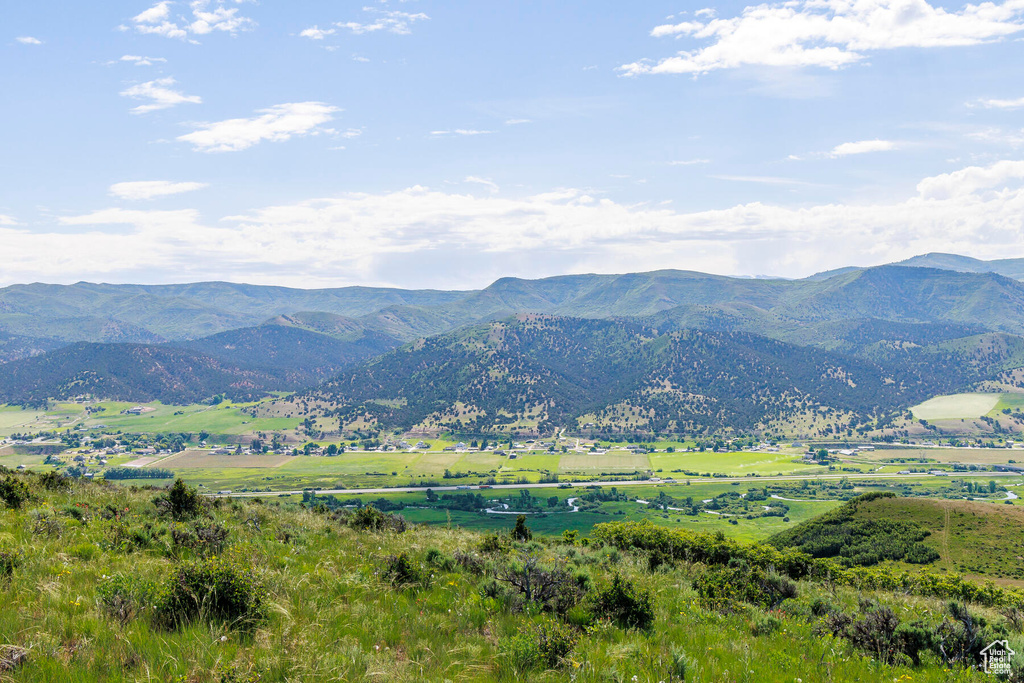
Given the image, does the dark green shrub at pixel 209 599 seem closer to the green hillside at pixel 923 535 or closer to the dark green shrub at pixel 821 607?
the dark green shrub at pixel 821 607

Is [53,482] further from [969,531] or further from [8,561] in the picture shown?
[969,531]


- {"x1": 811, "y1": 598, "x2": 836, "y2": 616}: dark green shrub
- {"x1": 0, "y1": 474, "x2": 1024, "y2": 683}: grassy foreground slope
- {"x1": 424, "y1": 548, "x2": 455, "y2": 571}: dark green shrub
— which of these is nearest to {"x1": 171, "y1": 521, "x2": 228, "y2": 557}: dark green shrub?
{"x1": 0, "y1": 474, "x2": 1024, "y2": 683}: grassy foreground slope

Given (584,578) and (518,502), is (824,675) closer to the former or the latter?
(584,578)

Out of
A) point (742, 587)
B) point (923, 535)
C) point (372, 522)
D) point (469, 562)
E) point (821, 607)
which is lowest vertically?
point (923, 535)

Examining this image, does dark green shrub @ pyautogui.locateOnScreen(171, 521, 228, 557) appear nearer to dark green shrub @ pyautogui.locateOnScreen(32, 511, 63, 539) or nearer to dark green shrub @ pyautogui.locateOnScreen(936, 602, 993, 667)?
dark green shrub @ pyautogui.locateOnScreen(32, 511, 63, 539)

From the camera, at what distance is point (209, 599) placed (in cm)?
753

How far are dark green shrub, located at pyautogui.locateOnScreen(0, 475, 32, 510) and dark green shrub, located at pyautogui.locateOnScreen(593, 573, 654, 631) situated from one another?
16976 millimetres

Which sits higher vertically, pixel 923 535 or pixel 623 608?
pixel 623 608

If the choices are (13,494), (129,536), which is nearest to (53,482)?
(13,494)

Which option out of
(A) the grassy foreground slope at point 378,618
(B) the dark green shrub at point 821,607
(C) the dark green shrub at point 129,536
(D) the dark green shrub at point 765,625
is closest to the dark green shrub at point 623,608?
(A) the grassy foreground slope at point 378,618

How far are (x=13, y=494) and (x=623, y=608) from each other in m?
18.7

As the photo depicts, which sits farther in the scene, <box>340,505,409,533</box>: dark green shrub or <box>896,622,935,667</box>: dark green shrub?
<box>340,505,409,533</box>: dark green shrub

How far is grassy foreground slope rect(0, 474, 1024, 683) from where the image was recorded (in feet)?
20.7

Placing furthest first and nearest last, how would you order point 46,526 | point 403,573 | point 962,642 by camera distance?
point 46,526 < point 403,573 < point 962,642
